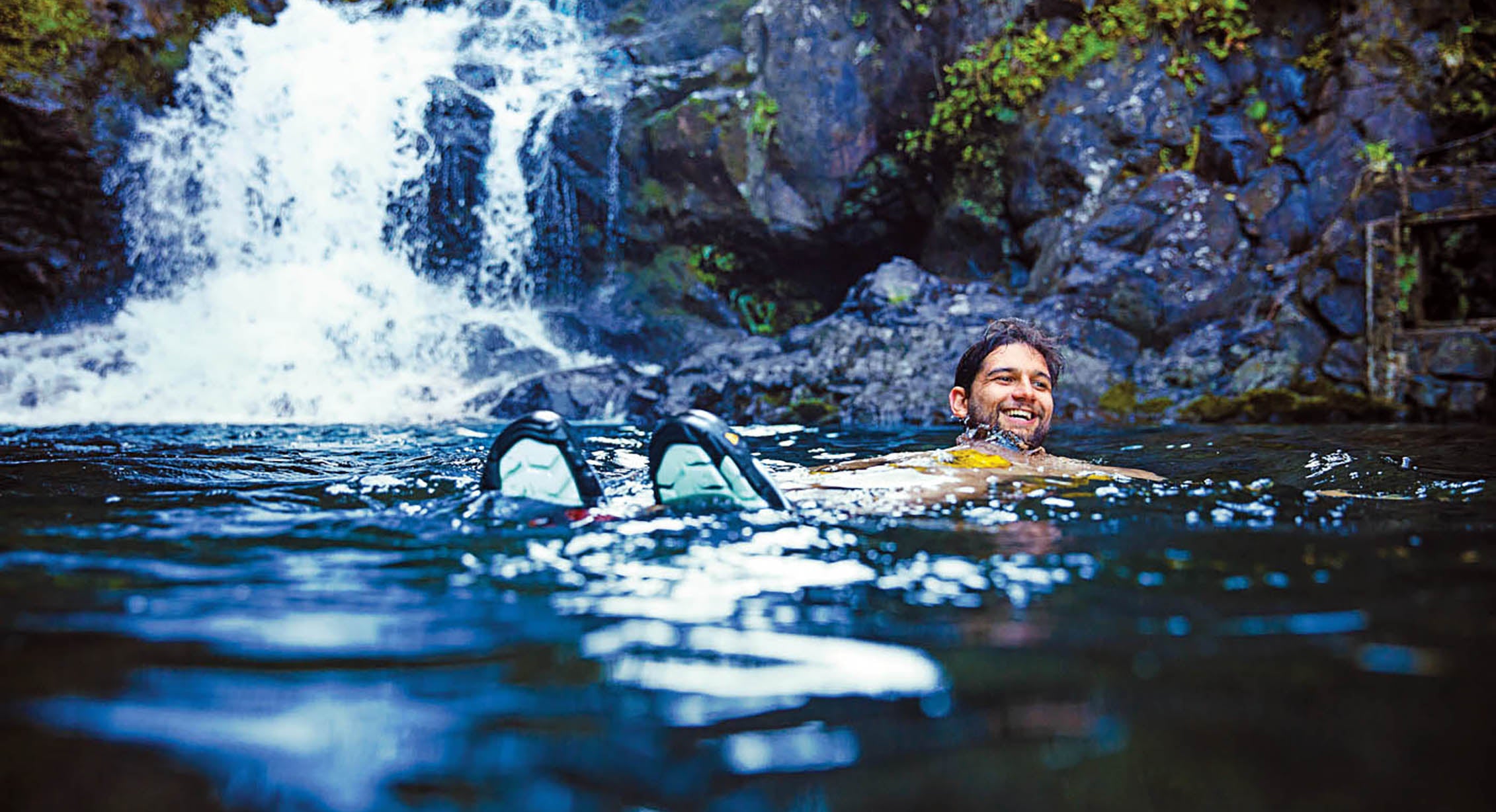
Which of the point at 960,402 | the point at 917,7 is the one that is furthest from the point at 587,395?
the point at 917,7

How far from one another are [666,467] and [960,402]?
183cm

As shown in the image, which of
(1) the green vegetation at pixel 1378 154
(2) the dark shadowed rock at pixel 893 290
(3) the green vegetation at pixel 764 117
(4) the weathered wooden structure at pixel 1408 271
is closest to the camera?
(4) the weathered wooden structure at pixel 1408 271

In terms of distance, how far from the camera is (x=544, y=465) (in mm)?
3021

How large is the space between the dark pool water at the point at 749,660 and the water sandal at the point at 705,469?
0.34ft

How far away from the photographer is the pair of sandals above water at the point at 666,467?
292 centimetres

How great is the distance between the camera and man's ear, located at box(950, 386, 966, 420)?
168 inches

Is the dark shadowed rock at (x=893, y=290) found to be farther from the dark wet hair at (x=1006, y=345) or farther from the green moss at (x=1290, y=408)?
the dark wet hair at (x=1006, y=345)

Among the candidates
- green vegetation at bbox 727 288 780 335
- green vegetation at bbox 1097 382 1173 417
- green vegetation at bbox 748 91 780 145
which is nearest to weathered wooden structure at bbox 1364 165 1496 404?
green vegetation at bbox 1097 382 1173 417

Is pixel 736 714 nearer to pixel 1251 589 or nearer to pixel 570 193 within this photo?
pixel 1251 589

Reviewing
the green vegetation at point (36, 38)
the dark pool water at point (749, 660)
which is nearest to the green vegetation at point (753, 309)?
the green vegetation at point (36, 38)

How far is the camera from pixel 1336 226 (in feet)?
27.5

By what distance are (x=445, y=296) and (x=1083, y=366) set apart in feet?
29.2

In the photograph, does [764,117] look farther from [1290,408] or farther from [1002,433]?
[1002,433]

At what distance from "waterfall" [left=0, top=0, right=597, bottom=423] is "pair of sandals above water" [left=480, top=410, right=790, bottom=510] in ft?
26.3
